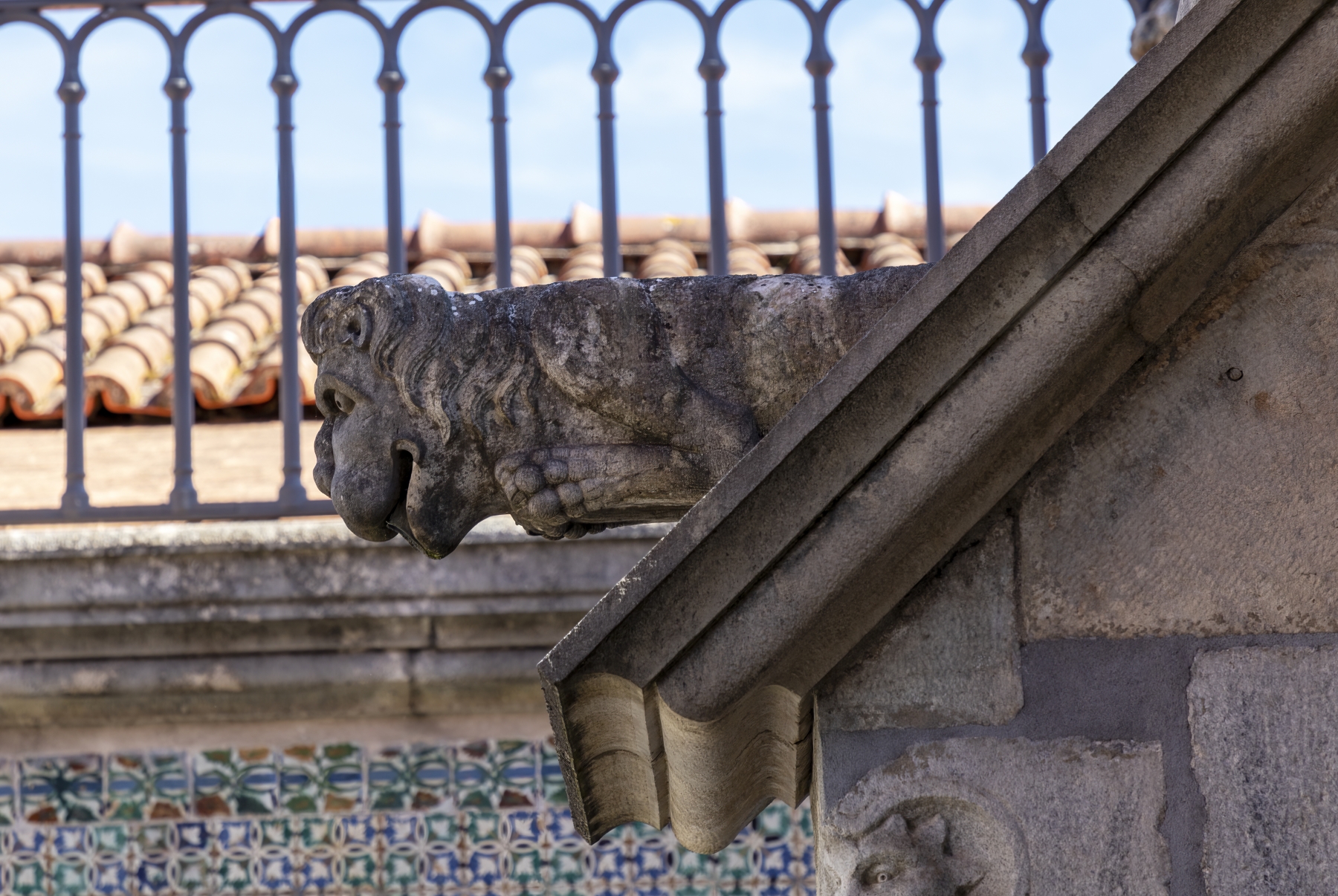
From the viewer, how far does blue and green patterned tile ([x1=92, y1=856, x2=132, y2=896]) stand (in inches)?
118

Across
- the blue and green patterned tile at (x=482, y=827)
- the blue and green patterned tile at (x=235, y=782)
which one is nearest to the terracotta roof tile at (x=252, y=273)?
the blue and green patterned tile at (x=235, y=782)

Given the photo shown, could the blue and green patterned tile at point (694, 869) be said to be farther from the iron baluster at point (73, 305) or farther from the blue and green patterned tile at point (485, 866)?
the iron baluster at point (73, 305)

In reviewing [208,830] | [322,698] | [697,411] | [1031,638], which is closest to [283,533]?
[322,698]

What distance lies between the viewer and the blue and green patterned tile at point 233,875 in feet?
9.86

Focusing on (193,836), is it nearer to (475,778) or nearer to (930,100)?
(475,778)

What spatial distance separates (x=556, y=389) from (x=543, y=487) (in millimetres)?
89

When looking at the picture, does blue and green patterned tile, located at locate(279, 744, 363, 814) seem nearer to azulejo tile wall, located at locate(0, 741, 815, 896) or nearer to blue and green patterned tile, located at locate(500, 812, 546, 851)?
azulejo tile wall, located at locate(0, 741, 815, 896)

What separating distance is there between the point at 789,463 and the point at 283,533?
174 centimetres

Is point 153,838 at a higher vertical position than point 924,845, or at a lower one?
higher

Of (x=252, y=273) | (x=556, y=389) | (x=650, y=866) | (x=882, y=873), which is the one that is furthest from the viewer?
(x=252, y=273)

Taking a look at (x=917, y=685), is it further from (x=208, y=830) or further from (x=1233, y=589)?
(x=208, y=830)

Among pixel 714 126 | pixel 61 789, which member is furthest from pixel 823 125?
pixel 61 789

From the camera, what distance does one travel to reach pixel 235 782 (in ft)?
9.98

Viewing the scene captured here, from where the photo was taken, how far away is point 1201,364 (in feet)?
4.46
